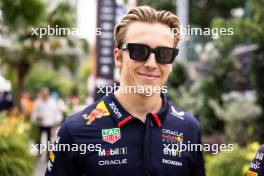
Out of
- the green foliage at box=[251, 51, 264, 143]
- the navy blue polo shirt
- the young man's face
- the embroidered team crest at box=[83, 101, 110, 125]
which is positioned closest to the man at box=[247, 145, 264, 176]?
the navy blue polo shirt

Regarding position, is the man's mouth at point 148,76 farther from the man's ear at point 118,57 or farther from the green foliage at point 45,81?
the green foliage at point 45,81

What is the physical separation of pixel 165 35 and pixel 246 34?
8.51 m

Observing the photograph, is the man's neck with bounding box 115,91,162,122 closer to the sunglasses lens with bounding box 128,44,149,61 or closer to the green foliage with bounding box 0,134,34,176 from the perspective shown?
the sunglasses lens with bounding box 128,44,149,61

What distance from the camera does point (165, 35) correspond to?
3004mm

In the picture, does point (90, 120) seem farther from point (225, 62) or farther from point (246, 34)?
point (225, 62)

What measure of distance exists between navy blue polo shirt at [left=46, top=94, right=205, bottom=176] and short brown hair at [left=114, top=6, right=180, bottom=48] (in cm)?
33

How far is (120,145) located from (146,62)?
42 cm

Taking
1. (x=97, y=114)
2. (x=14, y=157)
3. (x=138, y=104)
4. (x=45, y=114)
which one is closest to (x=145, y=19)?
(x=138, y=104)

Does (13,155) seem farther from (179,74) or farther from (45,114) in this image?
(179,74)

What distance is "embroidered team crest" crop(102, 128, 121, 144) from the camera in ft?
9.73

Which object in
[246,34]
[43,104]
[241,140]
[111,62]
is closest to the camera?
[111,62]

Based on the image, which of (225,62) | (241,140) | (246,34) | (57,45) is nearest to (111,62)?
(246,34)

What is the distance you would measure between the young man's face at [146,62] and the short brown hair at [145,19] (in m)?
0.03

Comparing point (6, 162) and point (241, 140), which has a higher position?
point (6, 162)
